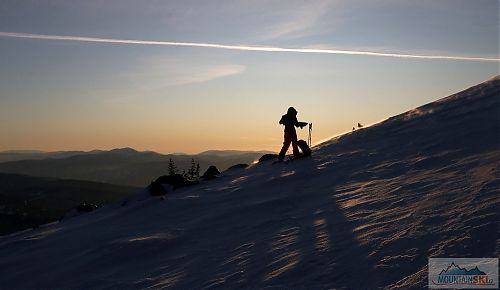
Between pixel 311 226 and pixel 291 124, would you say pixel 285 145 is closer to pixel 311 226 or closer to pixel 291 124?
pixel 291 124

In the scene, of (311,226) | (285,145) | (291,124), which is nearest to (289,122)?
(291,124)

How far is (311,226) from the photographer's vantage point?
31.7 feet

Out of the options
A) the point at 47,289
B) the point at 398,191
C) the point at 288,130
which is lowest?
the point at 47,289

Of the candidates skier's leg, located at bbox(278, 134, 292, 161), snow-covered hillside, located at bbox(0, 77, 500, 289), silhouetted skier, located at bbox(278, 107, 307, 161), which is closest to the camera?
snow-covered hillside, located at bbox(0, 77, 500, 289)

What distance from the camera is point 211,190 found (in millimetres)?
17188

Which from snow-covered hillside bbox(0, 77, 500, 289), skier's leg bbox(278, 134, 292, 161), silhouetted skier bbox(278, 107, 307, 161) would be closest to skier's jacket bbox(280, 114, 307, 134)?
silhouetted skier bbox(278, 107, 307, 161)

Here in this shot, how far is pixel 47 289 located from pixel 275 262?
5.47m

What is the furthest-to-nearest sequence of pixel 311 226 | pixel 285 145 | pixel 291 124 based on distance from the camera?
pixel 285 145 < pixel 291 124 < pixel 311 226

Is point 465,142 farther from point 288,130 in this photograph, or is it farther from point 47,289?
point 47,289

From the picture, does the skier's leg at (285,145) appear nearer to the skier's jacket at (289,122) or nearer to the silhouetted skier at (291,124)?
the silhouetted skier at (291,124)

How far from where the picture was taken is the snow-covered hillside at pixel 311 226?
7.00 m

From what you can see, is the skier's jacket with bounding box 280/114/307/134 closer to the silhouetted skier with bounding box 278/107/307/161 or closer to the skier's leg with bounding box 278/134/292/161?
the silhouetted skier with bounding box 278/107/307/161

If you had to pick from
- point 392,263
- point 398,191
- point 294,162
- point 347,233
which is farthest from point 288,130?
point 392,263

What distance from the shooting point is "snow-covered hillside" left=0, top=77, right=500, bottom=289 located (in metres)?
7.00
